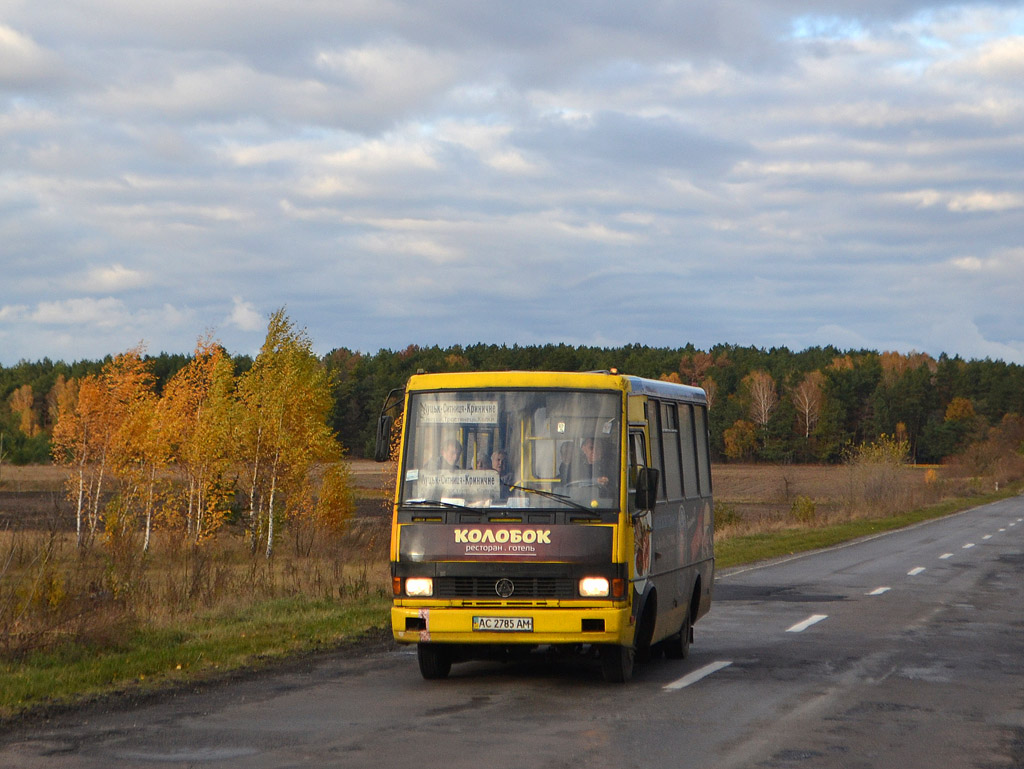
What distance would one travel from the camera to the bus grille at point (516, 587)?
33.4ft

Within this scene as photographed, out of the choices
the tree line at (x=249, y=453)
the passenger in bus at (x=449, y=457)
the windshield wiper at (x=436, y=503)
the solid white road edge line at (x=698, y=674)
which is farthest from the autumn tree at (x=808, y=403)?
the windshield wiper at (x=436, y=503)

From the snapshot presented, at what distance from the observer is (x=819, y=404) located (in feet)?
534

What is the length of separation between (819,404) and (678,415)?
507ft

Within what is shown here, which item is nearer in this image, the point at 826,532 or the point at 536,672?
the point at 536,672

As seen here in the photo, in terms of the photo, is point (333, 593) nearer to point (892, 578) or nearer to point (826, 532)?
point (892, 578)

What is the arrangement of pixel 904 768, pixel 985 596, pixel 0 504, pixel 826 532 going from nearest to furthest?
pixel 904 768
pixel 985 596
pixel 826 532
pixel 0 504

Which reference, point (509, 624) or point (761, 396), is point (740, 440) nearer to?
point (761, 396)

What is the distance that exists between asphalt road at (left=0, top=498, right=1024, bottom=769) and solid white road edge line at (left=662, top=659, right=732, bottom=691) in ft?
0.12

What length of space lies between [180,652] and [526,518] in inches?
163

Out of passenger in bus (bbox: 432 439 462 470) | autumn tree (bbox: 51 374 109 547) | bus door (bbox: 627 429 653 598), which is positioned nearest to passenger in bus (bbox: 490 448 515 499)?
passenger in bus (bbox: 432 439 462 470)

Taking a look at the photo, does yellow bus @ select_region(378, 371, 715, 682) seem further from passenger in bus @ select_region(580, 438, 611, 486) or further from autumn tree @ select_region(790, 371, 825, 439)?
autumn tree @ select_region(790, 371, 825, 439)

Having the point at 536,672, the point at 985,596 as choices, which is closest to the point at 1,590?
the point at 536,672

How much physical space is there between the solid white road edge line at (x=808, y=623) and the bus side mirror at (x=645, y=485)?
564 centimetres

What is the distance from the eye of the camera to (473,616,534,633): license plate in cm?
1014
